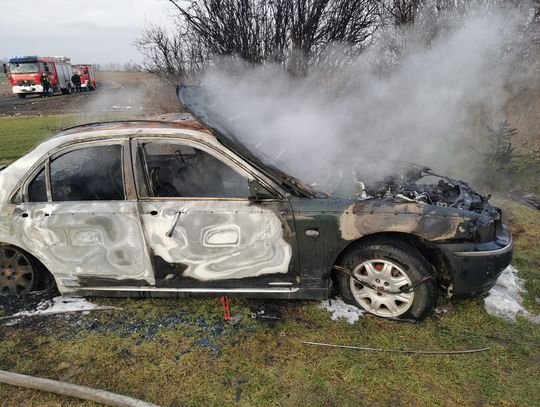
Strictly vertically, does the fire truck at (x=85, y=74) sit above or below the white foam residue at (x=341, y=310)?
above

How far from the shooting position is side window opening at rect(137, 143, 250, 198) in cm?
292

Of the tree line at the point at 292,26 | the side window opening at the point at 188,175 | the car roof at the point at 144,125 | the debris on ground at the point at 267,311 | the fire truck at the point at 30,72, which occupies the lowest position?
the debris on ground at the point at 267,311

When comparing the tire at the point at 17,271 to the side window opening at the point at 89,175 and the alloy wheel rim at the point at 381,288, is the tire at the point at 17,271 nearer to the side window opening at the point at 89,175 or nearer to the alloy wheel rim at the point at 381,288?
the side window opening at the point at 89,175

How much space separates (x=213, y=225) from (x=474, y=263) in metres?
1.99

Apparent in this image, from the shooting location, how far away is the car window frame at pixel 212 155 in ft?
9.36

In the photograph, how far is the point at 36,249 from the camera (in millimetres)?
3213

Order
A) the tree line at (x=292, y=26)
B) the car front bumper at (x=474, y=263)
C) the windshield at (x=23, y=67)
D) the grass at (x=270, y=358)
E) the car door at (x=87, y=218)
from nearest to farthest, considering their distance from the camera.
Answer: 1. the grass at (x=270, y=358)
2. the car front bumper at (x=474, y=263)
3. the car door at (x=87, y=218)
4. the tree line at (x=292, y=26)
5. the windshield at (x=23, y=67)

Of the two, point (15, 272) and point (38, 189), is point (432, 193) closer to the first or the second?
point (38, 189)

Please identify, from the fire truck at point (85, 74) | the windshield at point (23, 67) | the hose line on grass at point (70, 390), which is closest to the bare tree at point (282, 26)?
the hose line on grass at point (70, 390)

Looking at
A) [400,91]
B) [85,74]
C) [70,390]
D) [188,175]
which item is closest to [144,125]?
[188,175]

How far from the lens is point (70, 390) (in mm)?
2381

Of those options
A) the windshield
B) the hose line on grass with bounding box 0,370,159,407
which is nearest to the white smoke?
the hose line on grass with bounding box 0,370,159,407

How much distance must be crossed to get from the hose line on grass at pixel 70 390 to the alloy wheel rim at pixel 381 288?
1.72 meters

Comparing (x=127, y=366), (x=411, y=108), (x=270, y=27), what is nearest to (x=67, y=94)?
(x=270, y=27)
